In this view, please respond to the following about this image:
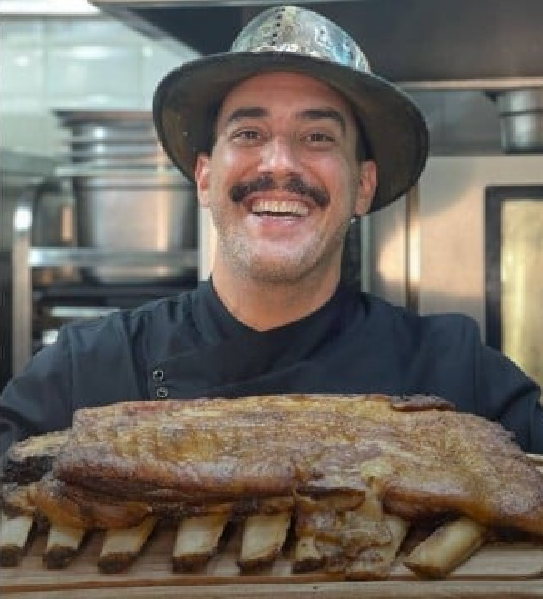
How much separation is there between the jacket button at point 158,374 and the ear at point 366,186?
0.25 metres

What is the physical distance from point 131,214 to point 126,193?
4 cm

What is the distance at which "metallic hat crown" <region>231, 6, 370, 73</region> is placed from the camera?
90 cm

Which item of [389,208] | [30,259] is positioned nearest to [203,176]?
[389,208]

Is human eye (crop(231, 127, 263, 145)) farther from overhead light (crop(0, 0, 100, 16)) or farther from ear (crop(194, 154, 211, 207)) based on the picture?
overhead light (crop(0, 0, 100, 16))

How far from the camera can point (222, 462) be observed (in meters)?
0.69

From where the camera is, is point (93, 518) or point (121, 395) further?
point (121, 395)

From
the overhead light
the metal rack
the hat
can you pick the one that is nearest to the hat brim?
the hat

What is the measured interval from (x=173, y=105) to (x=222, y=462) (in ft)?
1.48

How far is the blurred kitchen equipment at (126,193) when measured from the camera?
164 centimetres

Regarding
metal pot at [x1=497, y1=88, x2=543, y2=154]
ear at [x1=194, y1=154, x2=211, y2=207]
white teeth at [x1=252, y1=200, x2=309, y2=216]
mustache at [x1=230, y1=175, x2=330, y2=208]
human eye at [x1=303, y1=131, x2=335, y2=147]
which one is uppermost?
metal pot at [x1=497, y1=88, x2=543, y2=154]

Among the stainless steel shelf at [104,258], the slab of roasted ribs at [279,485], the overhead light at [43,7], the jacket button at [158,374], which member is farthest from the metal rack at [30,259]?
the slab of roasted ribs at [279,485]

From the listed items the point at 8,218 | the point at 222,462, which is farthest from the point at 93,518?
the point at 8,218

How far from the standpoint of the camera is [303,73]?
3.03 feet

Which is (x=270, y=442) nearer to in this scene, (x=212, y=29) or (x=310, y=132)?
(x=310, y=132)
